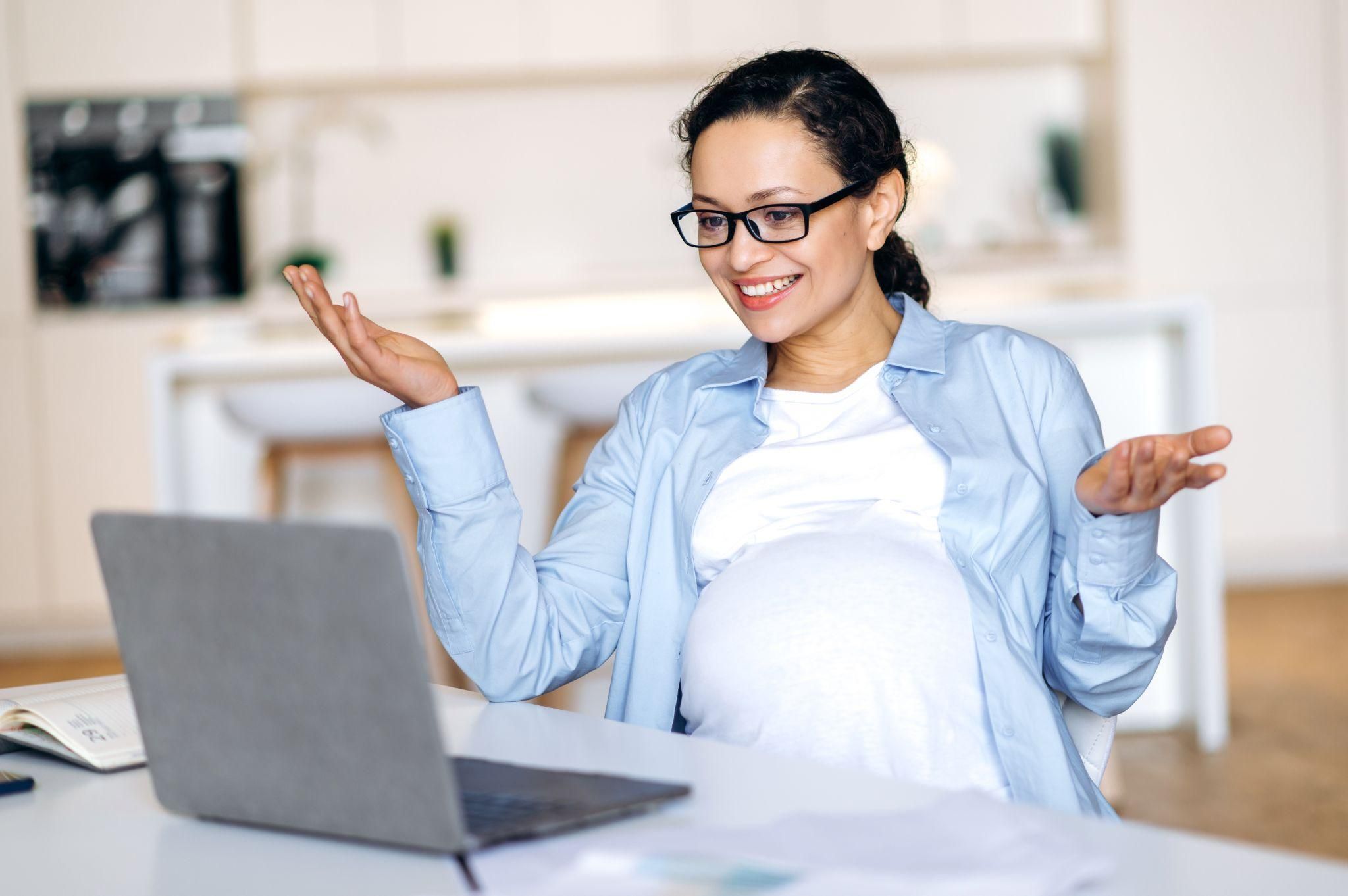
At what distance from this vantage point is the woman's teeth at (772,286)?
4.99 ft

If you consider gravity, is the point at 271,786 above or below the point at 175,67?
below

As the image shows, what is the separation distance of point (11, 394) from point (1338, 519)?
14.5ft

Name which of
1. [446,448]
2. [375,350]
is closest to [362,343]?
[375,350]

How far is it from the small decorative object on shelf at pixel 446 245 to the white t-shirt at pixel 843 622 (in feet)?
A: 13.1

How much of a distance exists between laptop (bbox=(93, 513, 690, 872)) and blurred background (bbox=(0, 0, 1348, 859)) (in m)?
3.81

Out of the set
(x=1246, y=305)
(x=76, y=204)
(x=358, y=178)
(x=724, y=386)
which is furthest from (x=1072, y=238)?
(x=724, y=386)

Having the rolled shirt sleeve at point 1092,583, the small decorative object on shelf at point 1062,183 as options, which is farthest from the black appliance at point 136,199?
the rolled shirt sleeve at point 1092,583

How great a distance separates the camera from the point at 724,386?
1.57 m

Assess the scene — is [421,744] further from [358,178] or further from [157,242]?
[358,178]

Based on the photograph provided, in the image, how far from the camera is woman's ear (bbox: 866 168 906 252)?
1.59m

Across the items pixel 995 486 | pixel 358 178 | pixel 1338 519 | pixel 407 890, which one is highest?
pixel 358 178

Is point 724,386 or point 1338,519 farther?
point 1338,519

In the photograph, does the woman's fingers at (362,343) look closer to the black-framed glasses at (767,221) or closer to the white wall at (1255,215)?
the black-framed glasses at (767,221)

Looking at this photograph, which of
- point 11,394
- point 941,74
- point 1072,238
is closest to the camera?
point 11,394
